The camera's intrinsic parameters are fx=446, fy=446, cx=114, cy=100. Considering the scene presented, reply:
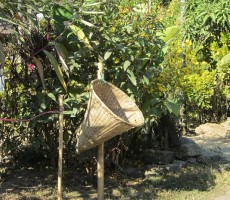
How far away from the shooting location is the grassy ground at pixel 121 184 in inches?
195

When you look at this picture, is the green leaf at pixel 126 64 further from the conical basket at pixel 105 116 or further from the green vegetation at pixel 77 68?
the conical basket at pixel 105 116

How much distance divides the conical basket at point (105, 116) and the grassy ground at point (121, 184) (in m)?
1.09

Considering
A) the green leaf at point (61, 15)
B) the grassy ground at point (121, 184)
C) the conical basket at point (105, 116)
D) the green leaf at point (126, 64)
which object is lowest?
the grassy ground at point (121, 184)

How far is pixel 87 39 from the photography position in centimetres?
431

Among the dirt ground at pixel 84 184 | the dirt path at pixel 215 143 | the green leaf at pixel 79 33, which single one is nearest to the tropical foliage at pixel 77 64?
the green leaf at pixel 79 33

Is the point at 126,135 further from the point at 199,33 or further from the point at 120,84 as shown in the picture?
the point at 199,33

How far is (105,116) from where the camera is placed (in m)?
3.69

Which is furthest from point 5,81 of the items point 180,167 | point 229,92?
point 229,92

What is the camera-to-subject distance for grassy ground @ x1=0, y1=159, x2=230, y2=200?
4957mm

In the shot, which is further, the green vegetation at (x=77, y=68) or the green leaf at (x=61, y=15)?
the green vegetation at (x=77, y=68)

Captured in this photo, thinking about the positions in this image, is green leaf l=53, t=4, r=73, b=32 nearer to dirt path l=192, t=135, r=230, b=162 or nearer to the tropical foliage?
the tropical foliage

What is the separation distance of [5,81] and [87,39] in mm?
1413

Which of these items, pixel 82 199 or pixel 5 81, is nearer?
pixel 82 199

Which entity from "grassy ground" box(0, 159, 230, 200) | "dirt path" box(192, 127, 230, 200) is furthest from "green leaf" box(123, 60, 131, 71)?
"dirt path" box(192, 127, 230, 200)
